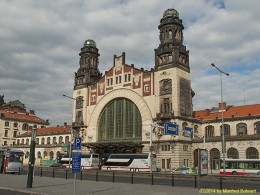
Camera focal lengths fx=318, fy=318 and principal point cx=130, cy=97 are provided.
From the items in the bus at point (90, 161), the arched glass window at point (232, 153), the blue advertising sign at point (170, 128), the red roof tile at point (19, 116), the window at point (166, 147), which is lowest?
the bus at point (90, 161)

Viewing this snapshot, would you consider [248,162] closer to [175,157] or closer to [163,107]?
[175,157]

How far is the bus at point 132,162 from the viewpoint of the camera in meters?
57.7

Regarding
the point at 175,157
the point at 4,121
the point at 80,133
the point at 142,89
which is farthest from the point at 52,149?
the point at 175,157

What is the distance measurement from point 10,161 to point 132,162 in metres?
23.3

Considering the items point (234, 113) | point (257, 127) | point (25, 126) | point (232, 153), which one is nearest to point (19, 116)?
point (25, 126)

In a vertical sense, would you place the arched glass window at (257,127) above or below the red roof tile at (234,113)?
below

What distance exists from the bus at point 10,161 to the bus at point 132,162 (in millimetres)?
Answer: 21501

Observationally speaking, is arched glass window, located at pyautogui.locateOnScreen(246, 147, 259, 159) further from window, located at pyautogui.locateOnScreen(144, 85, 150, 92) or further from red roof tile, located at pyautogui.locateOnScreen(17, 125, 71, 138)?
red roof tile, located at pyautogui.locateOnScreen(17, 125, 71, 138)

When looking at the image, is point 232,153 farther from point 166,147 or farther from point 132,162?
point 132,162

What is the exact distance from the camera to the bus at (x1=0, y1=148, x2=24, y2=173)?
143 feet

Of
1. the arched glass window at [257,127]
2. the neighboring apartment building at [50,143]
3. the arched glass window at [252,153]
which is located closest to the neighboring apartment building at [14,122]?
the neighboring apartment building at [50,143]

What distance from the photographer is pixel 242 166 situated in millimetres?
53969

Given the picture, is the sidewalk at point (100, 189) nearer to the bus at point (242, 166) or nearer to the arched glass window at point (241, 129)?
the bus at point (242, 166)

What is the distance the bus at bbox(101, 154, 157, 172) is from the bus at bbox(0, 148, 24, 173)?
2150 cm
